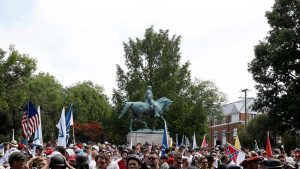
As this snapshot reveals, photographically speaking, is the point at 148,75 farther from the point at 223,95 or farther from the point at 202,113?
the point at 223,95

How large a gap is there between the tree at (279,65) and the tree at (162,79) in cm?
1368

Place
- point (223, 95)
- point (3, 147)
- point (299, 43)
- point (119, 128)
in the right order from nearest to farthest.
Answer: point (3, 147)
point (299, 43)
point (119, 128)
point (223, 95)

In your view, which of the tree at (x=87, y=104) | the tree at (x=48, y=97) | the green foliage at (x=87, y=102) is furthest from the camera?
the green foliage at (x=87, y=102)

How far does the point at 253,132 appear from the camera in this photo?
6656 cm

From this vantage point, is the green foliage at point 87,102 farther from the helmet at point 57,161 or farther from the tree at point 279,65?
the helmet at point 57,161

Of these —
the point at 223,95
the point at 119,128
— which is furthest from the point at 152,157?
the point at 223,95

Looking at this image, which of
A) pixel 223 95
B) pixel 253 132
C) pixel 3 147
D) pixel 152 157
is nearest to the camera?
pixel 152 157

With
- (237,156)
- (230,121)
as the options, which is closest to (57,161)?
(237,156)

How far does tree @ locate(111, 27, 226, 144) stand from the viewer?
58906 mm

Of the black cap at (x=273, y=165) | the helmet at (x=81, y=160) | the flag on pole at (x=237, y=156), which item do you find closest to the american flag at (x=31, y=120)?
Result: the flag on pole at (x=237, y=156)

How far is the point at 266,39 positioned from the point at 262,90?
4.15 metres

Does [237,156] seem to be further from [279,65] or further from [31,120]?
[279,65]

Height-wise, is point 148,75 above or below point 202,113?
above

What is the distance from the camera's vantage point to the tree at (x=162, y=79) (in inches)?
2319
